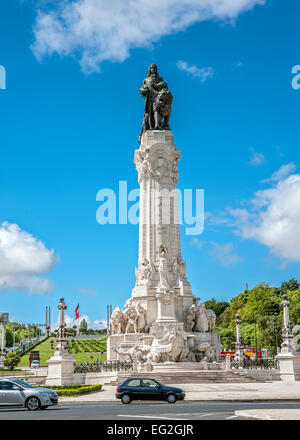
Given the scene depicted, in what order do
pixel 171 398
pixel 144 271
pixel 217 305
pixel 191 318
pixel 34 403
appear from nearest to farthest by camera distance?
pixel 34 403 < pixel 171 398 < pixel 191 318 < pixel 144 271 < pixel 217 305

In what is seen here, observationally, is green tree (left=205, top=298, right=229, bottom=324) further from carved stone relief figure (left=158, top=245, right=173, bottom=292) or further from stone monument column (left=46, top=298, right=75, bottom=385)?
stone monument column (left=46, top=298, right=75, bottom=385)

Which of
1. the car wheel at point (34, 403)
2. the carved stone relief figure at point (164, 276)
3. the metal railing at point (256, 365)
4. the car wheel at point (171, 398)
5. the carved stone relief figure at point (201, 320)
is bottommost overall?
the metal railing at point (256, 365)

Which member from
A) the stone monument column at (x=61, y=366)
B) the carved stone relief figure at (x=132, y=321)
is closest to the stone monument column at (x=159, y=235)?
the carved stone relief figure at (x=132, y=321)

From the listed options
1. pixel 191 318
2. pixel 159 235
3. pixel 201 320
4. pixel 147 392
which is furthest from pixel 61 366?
pixel 147 392

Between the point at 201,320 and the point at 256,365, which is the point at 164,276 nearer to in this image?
the point at 201,320

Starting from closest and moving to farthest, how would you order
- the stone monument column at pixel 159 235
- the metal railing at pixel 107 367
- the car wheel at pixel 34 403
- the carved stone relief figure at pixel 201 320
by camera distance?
the car wheel at pixel 34 403, the metal railing at pixel 107 367, the carved stone relief figure at pixel 201 320, the stone monument column at pixel 159 235

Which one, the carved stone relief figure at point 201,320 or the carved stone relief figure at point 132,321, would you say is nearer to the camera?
the carved stone relief figure at point 132,321

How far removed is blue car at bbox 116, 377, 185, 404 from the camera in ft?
71.4

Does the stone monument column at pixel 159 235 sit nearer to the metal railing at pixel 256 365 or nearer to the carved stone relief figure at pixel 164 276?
the carved stone relief figure at pixel 164 276

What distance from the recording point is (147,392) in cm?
2184

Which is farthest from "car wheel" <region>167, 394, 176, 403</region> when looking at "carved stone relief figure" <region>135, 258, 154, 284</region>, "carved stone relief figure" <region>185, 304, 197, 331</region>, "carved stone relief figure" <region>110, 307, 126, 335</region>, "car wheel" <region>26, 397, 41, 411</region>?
"carved stone relief figure" <region>135, 258, 154, 284</region>

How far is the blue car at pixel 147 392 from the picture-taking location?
71.4ft

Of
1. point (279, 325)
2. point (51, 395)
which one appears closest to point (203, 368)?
point (51, 395)

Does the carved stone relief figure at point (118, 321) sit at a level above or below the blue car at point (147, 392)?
above
